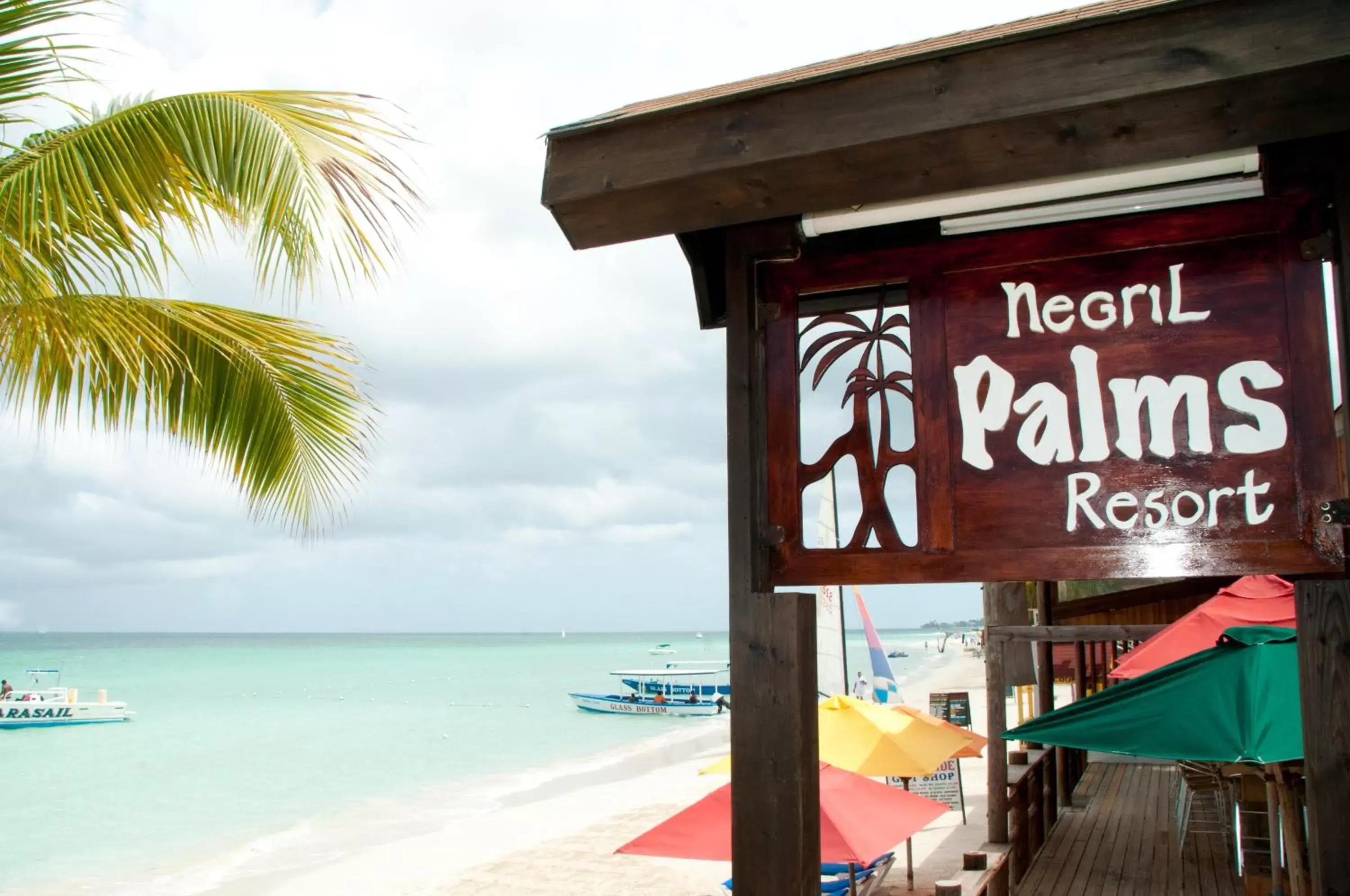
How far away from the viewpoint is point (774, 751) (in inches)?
96.6

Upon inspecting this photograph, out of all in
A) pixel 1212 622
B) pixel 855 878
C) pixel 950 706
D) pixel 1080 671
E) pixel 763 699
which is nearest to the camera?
pixel 763 699

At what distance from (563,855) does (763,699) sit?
14.5 m

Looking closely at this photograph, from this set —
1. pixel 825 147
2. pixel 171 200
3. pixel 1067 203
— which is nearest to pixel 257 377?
pixel 171 200

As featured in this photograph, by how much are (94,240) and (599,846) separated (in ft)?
46.6

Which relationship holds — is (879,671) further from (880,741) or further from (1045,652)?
(880,741)

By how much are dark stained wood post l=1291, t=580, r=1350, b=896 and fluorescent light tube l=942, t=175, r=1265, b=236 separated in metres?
0.86

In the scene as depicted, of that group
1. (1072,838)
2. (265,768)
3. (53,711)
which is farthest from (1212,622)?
(53,711)

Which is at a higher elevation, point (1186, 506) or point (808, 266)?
point (808, 266)

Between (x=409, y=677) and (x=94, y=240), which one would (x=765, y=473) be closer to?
(x=94, y=240)

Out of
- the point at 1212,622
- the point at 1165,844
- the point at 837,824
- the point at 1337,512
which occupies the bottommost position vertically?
the point at 1165,844

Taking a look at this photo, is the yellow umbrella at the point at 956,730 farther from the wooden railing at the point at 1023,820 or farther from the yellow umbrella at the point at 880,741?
the wooden railing at the point at 1023,820

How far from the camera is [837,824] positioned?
6.14 m

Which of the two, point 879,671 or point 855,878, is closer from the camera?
point 855,878

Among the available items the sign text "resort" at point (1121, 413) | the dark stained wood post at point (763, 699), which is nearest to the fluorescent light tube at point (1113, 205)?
the sign text "resort" at point (1121, 413)
